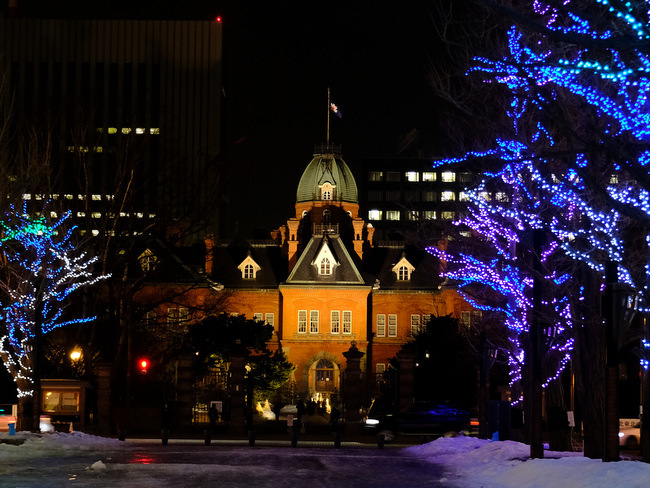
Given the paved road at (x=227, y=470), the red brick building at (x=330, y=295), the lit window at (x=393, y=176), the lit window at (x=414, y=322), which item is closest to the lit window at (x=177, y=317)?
the paved road at (x=227, y=470)

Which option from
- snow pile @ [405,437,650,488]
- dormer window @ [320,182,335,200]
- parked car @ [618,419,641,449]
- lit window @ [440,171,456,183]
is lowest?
parked car @ [618,419,641,449]

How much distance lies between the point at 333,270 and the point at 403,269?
7.45m

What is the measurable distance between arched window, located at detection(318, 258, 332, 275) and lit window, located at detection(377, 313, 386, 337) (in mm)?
6812

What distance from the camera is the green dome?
97.6 metres

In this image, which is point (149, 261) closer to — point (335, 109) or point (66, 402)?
point (66, 402)

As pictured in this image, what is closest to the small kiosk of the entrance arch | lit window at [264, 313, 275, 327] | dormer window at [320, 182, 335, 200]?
the entrance arch

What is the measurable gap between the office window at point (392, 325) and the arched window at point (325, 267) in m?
7.54

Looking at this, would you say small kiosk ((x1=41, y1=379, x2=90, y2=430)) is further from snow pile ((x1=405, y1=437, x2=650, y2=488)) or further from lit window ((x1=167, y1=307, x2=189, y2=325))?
snow pile ((x1=405, y1=437, x2=650, y2=488))

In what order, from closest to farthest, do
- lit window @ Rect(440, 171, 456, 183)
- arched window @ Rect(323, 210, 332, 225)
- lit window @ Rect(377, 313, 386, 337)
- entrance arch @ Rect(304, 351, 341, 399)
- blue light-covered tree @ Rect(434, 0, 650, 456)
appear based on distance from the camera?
blue light-covered tree @ Rect(434, 0, 650, 456), entrance arch @ Rect(304, 351, 341, 399), lit window @ Rect(377, 313, 386, 337), arched window @ Rect(323, 210, 332, 225), lit window @ Rect(440, 171, 456, 183)

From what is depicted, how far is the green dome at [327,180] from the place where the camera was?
3844 inches

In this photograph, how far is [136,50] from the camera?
108 m

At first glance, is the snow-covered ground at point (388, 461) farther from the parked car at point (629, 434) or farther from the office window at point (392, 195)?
the office window at point (392, 195)

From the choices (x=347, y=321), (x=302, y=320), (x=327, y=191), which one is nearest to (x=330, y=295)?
(x=347, y=321)

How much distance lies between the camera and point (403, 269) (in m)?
83.4
